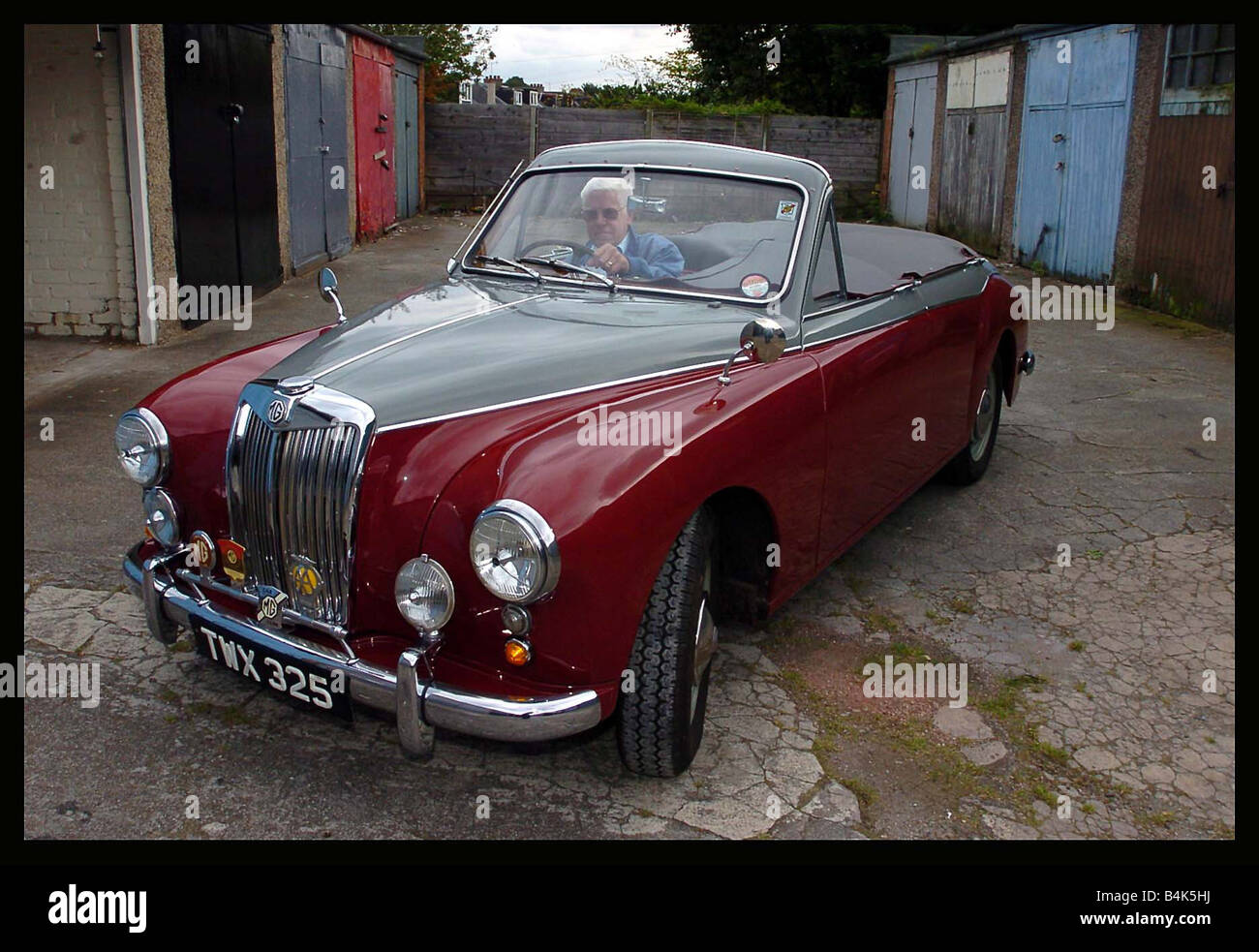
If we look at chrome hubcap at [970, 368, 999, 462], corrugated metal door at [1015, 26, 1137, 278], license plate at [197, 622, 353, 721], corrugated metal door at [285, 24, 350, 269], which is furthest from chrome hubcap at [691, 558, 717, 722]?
corrugated metal door at [1015, 26, 1137, 278]

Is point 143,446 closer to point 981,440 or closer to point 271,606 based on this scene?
point 271,606

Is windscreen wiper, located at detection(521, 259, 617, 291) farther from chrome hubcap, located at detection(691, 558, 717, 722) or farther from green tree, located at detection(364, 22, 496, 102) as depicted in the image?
green tree, located at detection(364, 22, 496, 102)

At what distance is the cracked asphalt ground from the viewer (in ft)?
9.84

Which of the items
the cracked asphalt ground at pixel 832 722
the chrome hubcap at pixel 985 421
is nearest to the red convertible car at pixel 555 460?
the cracked asphalt ground at pixel 832 722

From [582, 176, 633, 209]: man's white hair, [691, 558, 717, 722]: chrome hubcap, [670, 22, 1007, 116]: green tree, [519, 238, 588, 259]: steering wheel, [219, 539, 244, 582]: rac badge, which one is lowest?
[691, 558, 717, 722]: chrome hubcap

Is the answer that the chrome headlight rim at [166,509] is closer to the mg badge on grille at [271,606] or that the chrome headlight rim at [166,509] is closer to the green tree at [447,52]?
the mg badge on grille at [271,606]

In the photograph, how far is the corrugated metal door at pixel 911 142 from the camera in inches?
699

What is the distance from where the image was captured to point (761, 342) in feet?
10.7

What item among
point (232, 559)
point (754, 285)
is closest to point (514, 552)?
point (232, 559)

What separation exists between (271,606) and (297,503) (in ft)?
1.02

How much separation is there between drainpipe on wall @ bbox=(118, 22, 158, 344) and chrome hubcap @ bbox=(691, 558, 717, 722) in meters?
6.71

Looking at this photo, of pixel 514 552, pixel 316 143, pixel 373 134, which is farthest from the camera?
pixel 373 134

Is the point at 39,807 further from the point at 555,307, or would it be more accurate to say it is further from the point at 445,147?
the point at 445,147
